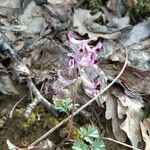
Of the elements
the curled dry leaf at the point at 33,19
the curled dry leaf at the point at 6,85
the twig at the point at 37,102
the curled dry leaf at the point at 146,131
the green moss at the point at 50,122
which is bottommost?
the curled dry leaf at the point at 146,131

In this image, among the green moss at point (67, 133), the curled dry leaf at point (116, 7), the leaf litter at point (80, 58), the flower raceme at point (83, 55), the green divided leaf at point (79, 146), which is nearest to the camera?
the flower raceme at point (83, 55)

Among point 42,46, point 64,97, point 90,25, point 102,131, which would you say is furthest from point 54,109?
point 90,25

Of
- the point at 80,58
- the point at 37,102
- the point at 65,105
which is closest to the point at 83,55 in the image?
the point at 80,58

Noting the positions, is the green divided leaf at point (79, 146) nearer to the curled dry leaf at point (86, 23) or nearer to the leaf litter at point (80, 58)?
the leaf litter at point (80, 58)

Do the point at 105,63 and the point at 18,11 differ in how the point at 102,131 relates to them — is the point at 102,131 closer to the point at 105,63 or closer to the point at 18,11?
the point at 105,63

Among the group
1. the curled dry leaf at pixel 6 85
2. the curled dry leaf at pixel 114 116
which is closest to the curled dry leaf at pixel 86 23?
the curled dry leaf at pixel 114 116

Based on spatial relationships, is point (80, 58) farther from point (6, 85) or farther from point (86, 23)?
point (86, 23)

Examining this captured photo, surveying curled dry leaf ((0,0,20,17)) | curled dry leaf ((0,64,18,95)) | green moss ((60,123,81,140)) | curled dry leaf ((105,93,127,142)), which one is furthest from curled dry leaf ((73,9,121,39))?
green moss ((60,123,81,140))

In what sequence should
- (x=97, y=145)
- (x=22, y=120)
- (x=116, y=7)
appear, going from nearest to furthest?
(x=97, y=145) → (x=22, y=120) → (x=116, y=7)

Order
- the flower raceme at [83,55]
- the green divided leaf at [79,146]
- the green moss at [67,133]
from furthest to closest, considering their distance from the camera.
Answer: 1. the green moss at [67,133]
2. the green divided leaf at [79,146]
3. the flower raceme at [83,55]
